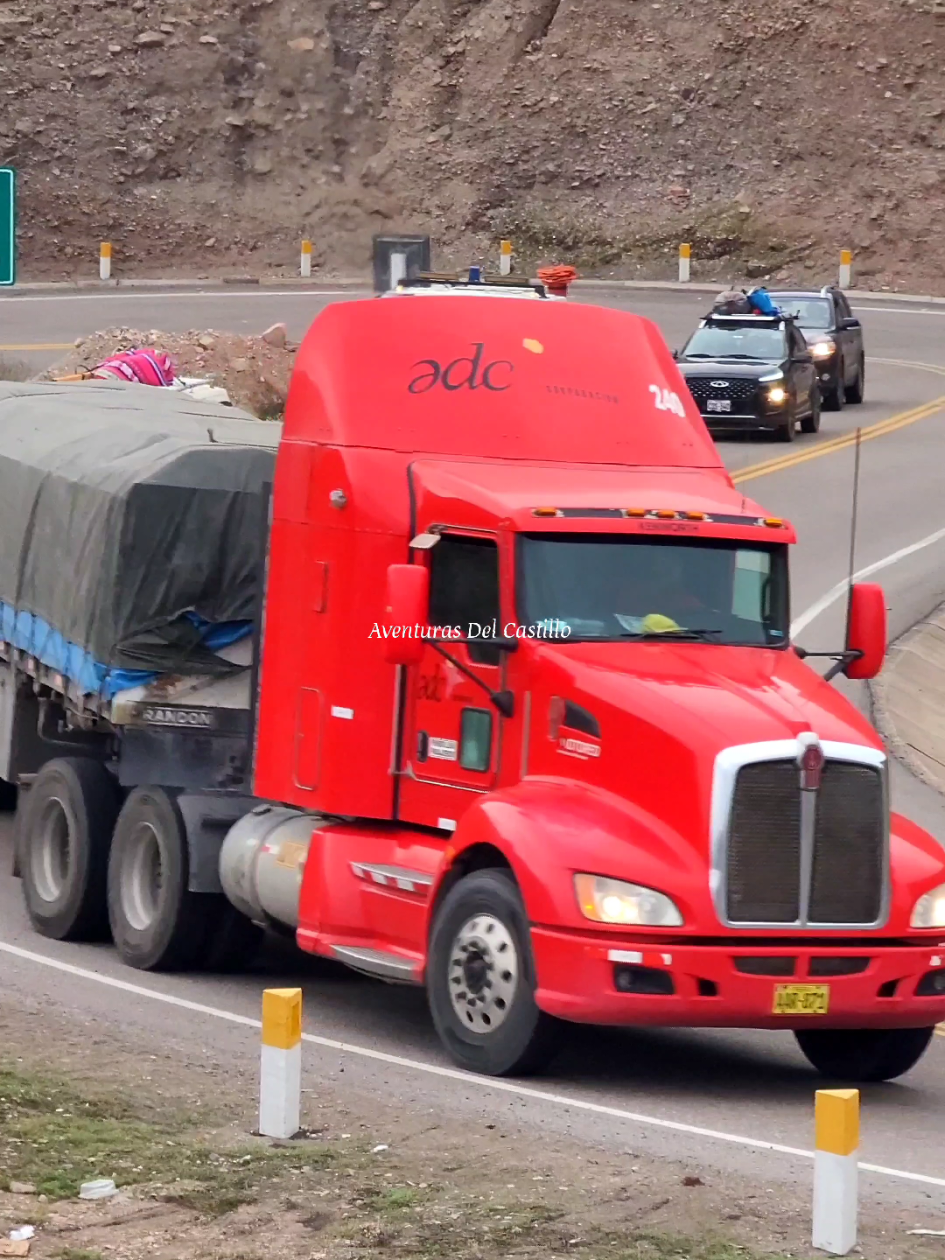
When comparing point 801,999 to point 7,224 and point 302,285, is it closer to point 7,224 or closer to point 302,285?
point 7,224

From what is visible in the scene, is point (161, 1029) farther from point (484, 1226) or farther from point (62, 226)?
point (62, 226)

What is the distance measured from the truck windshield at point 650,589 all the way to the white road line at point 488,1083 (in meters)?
2.11

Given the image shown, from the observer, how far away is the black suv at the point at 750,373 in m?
34.0

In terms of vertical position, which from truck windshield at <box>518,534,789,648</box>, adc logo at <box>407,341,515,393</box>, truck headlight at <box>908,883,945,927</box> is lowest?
truck headlight at <box>908,883,945,927</box>

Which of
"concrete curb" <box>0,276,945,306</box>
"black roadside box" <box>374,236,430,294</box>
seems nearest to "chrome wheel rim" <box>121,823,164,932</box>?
"black roadside box" <box>374,236,430,294</box>

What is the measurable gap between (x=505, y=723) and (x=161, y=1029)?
2449mm

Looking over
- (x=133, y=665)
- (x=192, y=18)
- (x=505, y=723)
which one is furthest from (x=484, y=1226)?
(x=192, y=18)

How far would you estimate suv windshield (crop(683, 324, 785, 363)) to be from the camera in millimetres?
34312

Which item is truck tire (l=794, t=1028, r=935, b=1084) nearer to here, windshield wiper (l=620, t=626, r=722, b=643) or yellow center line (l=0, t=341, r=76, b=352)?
windshield wiper (l=620, t=626, r=722, b=643)

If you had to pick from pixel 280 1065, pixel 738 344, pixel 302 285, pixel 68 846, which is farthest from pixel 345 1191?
pixel 302 285

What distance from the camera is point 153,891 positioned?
13219 millimetres

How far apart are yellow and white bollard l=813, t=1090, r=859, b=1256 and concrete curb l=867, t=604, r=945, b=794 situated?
453 inches

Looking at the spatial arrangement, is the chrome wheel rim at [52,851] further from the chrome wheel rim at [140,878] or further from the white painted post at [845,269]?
the white painted post at [845,269]

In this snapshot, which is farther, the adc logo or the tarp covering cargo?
the tarp covering cargo
